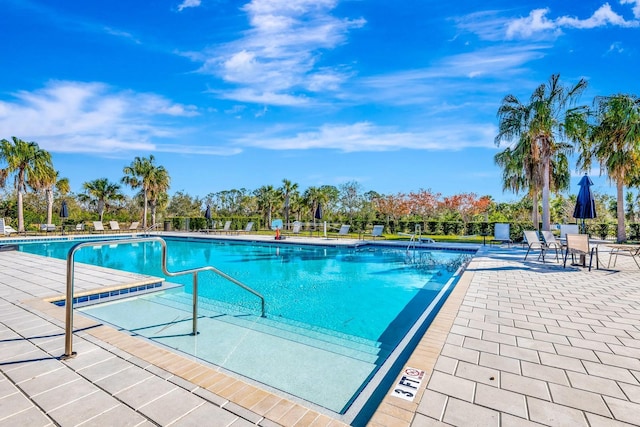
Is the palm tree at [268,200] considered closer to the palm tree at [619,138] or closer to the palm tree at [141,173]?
the palm tree at [141,173]

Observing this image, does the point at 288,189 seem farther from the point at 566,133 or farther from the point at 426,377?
the point at 426,377

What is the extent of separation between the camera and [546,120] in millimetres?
12930

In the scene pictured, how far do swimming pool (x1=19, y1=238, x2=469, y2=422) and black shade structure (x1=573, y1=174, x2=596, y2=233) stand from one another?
4.48 meters

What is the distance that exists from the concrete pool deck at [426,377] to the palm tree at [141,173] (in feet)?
79.8

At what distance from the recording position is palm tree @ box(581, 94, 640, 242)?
1366 cm

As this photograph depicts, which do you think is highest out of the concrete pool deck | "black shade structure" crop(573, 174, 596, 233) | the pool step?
"black shade structure" crop(573, 174, 596, 233)

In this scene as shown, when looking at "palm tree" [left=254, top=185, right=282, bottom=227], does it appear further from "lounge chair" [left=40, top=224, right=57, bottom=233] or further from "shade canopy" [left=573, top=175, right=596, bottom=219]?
"shade canopy" [left=573, top=175, right=596, bottom=219]

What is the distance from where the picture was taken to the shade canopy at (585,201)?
1044 centimetres

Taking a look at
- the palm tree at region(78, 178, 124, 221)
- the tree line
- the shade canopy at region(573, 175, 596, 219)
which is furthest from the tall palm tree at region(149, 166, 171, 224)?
the shade canopy at region(573, 175, 596, 219)

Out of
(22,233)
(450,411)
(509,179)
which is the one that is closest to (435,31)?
(509,179)

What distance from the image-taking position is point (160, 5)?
9.58 meters

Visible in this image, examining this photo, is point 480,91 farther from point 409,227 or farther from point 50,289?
point 50,289

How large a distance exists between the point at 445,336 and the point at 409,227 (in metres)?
18.3

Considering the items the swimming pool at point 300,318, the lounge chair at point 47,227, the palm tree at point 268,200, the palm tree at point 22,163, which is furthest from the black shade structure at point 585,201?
the palm tree at point 22,163
